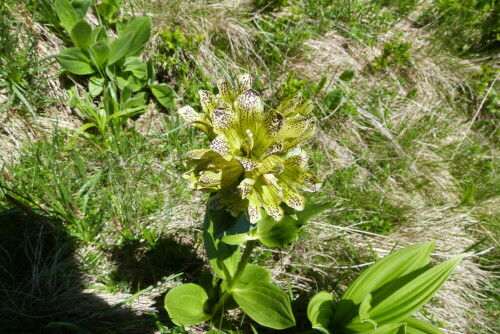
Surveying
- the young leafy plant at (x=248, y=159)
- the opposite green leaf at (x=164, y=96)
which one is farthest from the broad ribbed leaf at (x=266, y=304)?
the opposite green leaf at (x=164, y=96)

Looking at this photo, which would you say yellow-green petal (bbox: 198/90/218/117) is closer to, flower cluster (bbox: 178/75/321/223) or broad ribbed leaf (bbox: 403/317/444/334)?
flower cluster (bbox: 178/75/321/223)

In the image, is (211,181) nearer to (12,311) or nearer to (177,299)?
(177,299)

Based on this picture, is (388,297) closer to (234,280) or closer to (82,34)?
(234,280)

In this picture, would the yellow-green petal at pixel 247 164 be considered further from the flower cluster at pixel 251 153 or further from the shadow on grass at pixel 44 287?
the shadow on grass at pixel 44 287

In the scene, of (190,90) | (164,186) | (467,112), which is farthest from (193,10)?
(467,112)

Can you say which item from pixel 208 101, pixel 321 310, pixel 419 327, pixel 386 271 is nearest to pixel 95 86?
pixel 208 101

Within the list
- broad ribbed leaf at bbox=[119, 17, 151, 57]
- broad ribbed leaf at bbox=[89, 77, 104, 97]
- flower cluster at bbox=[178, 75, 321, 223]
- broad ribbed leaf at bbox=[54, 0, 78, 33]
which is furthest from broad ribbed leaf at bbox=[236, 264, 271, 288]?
broad ribbed leaf at bbox=[54, 0, 78, 33]
